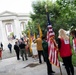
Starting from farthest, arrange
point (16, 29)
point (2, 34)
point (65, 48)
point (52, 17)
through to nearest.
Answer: point (16, 29) → point (2, 34) → point (52, 17) → point (65, 48)

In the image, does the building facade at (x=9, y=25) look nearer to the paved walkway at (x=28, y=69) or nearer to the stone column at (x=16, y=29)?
the stone column at (x=16, y=29)

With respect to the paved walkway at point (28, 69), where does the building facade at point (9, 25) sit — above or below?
below

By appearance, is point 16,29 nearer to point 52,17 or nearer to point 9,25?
point 9,25

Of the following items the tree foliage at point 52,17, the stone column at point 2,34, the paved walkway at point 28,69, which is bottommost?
the stone column at point 2,34

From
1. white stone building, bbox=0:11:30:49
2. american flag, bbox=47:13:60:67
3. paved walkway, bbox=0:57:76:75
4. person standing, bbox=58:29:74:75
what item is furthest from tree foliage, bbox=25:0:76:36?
white stone building, bbox=0:11:30:49

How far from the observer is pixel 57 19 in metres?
32.9

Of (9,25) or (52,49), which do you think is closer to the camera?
(52,49)

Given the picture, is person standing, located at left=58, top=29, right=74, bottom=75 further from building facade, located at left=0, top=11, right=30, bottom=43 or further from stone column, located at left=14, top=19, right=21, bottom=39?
stone column, located at left=14, top=19, right=21, bottom=39

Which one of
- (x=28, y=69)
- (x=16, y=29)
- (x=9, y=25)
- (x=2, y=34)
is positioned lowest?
(x=2, y=34)

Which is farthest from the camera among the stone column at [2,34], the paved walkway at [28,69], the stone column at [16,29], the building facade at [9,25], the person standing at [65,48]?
the stone column at [16,29]

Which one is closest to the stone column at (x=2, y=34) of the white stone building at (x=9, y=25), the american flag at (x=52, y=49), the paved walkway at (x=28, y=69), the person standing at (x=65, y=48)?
the white stone building at (x=9, y=25)

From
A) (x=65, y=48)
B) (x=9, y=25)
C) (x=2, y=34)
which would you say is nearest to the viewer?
(x=65, y=48)

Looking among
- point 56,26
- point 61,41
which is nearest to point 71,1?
point 56,26

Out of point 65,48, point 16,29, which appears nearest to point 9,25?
point 16,29
